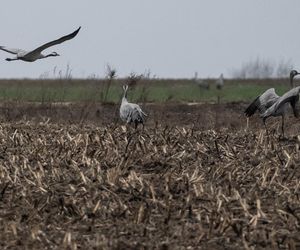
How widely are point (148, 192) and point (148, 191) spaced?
0.10 ft

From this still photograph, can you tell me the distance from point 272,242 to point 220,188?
5.35 feet

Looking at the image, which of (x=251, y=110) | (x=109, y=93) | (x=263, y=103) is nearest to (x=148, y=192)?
(x=251, y=110)

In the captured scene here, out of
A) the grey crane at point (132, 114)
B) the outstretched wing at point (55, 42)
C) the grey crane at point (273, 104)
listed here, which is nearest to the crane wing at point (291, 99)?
the grey crane at point (273, 104)

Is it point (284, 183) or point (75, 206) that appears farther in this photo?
point (284, 183)

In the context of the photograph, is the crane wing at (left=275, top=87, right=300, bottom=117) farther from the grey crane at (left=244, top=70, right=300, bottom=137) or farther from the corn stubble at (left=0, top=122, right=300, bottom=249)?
the corn stubble at (left=0, top=122, right=300, bottom=249)

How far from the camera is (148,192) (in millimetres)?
8219

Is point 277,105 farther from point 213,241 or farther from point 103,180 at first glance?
point 213,241

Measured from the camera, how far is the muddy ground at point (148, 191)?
281 inches

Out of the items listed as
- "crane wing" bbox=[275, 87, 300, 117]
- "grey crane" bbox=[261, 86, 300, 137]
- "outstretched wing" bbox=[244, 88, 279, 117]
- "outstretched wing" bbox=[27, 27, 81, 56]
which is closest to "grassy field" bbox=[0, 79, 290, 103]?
"outstretched wing" bbox=[27, 27, 81, 56]

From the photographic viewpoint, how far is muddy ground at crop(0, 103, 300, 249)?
7.14 metres

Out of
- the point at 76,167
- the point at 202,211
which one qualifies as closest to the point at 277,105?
the point at 76,167

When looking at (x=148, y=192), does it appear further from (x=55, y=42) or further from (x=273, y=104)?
(x=55, y=42)

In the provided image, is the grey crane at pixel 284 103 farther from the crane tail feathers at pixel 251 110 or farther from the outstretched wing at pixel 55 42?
the outstretched wing at pixel 55 42

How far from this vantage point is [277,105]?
14.6 meters
